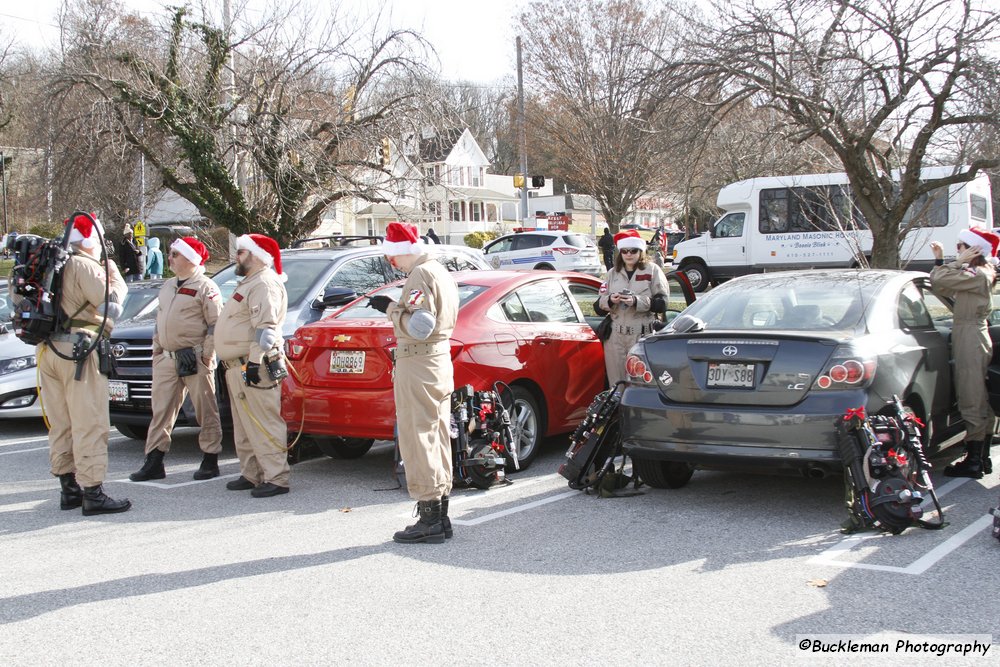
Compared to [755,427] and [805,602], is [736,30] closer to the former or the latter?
[755,427]

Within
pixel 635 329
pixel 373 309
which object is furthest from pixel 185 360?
pixel 635 329

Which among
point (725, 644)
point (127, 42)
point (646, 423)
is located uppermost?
point (127, 42)

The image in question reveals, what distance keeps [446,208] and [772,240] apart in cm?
929

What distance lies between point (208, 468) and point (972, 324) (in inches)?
224

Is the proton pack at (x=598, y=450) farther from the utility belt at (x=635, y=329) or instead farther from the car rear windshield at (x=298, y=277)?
the car rear windshield at (x=298, y=277)

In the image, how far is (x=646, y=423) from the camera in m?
6.34

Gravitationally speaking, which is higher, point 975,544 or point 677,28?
point 677,28

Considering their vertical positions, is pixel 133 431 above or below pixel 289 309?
below

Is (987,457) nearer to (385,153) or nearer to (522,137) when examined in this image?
(385,153)

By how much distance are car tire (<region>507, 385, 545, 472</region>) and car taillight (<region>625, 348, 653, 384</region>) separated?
1.23m

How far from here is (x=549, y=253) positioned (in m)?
30.3

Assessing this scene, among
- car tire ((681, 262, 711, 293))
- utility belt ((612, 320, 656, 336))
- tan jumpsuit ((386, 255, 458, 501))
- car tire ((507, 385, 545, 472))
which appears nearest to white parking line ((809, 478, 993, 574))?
tan jumpsuit ((386, 255, 458, 501))

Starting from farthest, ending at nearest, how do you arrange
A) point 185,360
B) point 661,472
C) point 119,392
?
point 119,392, point 185,360, point 661,472

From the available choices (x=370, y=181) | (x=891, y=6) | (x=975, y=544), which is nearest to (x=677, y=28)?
(x=891, y=6)
